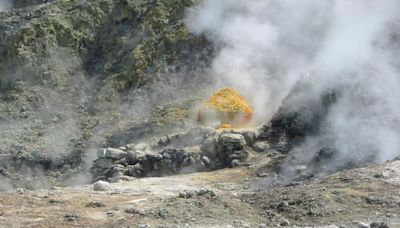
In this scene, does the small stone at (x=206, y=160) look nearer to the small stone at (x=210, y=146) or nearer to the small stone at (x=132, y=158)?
the small stone at (x=210, y=146)

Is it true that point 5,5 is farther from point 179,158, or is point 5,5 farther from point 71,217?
point 71,217

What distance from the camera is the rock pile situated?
1641 centimetres

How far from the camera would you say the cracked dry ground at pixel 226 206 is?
10.3 m

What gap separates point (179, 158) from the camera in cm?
1662

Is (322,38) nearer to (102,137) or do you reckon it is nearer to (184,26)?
(184,26)

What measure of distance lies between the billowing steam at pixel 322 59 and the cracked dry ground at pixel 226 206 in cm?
275

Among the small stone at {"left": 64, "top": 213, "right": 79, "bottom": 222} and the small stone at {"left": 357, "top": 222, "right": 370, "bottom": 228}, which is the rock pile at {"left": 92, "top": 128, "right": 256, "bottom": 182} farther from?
the small stone at {"left": 357, "top": 222, "right": 370, "bottom": 228}

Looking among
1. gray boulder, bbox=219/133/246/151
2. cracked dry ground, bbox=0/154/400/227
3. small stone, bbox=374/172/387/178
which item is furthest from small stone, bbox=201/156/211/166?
small stone, bbox=374/172/387/178

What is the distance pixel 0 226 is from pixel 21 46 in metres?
15.5

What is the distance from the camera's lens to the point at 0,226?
10109mm

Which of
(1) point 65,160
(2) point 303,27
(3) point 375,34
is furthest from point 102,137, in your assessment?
(3) point 375,34

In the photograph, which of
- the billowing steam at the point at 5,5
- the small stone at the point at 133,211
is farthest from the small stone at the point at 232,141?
the billowing steam at the point at 5,5

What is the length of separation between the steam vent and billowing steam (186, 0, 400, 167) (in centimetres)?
42

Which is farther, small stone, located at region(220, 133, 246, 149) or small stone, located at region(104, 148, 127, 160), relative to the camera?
small stone, located at region(104, 148, 127, 160)
